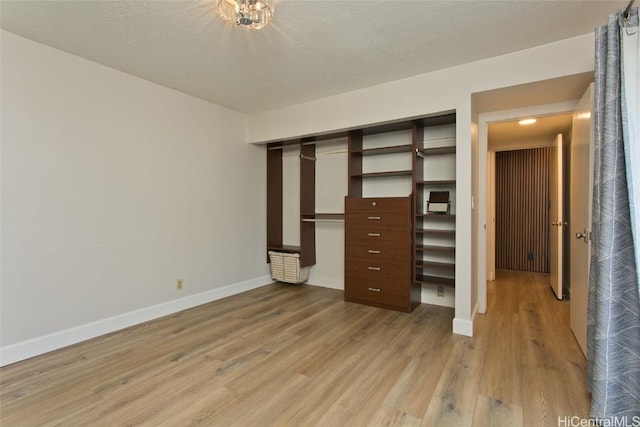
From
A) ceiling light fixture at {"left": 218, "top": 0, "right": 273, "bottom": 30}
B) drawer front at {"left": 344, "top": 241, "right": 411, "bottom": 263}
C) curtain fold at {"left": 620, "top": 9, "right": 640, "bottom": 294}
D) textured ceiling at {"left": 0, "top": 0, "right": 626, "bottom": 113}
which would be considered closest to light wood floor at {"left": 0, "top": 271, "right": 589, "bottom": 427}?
drawer front at {"left": 344, "top": 241, "right": 411, "bottom": 263}

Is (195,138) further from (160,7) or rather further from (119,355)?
(119,355)

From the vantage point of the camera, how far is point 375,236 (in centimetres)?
349

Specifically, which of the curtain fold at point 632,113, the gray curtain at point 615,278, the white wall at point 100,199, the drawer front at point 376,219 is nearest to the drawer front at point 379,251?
the drawer front at point 376,219

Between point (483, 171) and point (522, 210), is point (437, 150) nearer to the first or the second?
point (483, 171)

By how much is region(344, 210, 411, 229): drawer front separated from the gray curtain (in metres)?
1.72

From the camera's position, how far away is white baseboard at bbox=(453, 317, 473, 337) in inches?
109

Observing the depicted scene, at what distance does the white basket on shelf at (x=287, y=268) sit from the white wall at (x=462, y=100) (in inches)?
70.9

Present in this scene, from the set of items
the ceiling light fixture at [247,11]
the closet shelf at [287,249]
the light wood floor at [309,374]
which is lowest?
the light wood floor at [309,374]

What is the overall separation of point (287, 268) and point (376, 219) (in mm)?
1589

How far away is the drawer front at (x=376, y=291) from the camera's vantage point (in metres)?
3.34

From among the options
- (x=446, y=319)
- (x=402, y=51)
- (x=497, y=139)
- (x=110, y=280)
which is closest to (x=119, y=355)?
(x=110, y=280)

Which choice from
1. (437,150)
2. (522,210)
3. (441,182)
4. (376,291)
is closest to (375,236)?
(376,291)

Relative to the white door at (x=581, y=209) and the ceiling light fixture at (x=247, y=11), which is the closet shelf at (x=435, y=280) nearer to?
the white door at (x=581, y=209)

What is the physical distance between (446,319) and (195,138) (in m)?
3.40
